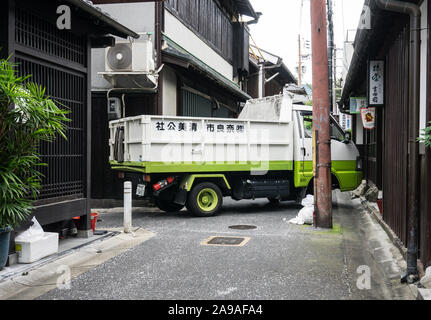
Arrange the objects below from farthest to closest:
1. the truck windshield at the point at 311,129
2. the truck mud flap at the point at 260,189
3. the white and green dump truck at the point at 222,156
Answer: the truck windshield at the point at 311,129, the truck mud flap at the point at 260,189, the white and green dump truck at the point at 222,156

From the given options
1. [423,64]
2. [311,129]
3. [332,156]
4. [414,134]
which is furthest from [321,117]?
[414,134]

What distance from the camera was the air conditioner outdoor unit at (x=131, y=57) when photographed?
11379 millimetres

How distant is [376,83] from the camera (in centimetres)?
862

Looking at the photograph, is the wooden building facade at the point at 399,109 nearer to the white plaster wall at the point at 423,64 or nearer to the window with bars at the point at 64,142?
the white plaster wall at the point at 423,64

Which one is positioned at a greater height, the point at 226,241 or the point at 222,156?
the point at 222,156

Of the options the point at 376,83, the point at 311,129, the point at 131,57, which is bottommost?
the point at 311,129

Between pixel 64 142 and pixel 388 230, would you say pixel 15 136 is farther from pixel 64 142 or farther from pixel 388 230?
pixel 388 230

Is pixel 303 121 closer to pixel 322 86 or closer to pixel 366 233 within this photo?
pixel 322 86

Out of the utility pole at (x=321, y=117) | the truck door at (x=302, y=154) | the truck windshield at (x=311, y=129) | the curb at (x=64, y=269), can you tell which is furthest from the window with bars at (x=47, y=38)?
the truck windshield at (x=311, y=129)

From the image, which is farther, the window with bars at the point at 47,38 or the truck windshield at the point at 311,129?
the truck windshield at the point at 311,129

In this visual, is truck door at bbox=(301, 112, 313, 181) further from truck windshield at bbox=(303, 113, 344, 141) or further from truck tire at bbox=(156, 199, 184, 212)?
truck tire at bbox=(156, 199, 184, 212)

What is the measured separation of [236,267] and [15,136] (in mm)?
3414

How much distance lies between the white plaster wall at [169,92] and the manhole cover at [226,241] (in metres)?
5.58

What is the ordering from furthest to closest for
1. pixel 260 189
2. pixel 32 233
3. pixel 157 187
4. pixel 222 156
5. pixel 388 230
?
pixel 260 189 → pixel 222 156 → pixel 157 187 → pixel 388 230 → pixel 32 233
